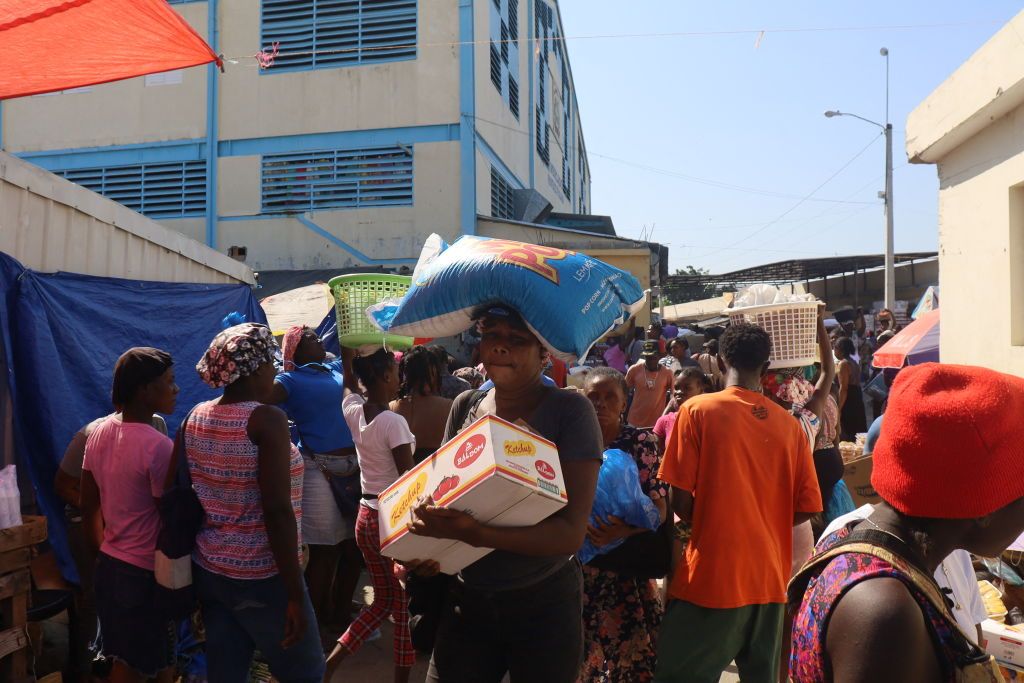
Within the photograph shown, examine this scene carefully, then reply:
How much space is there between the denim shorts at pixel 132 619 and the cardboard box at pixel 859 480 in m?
4.65

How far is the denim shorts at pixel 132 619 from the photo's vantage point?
3123mm

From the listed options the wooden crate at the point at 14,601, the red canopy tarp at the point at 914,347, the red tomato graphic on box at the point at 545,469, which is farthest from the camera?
the red canopy tarp at the point at 914,347

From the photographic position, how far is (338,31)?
46.6 feet

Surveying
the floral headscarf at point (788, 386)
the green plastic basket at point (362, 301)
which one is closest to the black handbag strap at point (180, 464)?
the green plastic basket at point (362, 301)

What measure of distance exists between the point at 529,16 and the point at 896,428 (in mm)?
21371

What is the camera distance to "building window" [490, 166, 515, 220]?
625 inches

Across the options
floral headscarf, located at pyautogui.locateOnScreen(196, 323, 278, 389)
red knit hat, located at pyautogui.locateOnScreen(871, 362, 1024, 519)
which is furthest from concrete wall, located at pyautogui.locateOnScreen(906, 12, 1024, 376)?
floral headscarf, located at pyautogui.locateOnScreen(196, 323, 278, 389)

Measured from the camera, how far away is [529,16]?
20891 mm

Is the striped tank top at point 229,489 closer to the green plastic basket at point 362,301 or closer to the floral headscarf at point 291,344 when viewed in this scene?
the green plastic basket at point 362,301

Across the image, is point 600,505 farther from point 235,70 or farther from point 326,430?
point 235,70

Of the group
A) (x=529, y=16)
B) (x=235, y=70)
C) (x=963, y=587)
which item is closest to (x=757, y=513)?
(x=963, y=587)

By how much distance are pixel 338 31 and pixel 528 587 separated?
45.6 feet

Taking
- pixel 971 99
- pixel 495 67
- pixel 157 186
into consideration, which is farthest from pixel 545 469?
pixel 495 67

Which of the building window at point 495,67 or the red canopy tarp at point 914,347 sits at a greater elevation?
the building window at point 495,67
